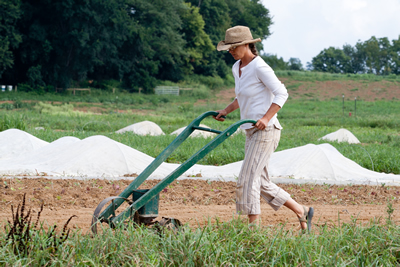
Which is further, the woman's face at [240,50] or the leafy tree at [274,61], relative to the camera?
the leafy tree at [274,61]

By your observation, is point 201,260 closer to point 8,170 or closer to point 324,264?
point 324,264

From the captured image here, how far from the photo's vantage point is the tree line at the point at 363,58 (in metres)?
80.1

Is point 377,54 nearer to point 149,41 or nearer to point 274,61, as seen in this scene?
point 274,61

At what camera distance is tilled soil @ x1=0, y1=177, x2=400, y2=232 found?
14.2 ft

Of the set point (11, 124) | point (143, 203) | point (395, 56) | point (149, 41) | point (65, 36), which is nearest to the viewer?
point (143, 203)

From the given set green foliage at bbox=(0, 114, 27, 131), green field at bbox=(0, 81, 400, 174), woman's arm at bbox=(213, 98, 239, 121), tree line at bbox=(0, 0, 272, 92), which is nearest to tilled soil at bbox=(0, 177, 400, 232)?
woman's arm at bbox=(213, 98, 239, 121)

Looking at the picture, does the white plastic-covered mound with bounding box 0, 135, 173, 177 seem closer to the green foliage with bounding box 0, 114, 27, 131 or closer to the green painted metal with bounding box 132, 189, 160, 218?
the green painted metal with bounding box 132, 189, 160, 218

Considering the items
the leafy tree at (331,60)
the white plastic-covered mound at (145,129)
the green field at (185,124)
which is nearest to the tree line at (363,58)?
the leafy tree at (331,60)

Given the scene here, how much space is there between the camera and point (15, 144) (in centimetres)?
834

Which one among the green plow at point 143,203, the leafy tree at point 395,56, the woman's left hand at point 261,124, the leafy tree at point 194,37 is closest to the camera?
the green plow at point 143,203

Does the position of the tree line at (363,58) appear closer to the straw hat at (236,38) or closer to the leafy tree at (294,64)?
the leafy tree at (294,64)

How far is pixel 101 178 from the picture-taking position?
617cm

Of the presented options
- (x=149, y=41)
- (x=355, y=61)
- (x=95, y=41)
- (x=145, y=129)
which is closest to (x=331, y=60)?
(x=355, y=61)

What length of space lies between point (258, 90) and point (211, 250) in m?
1.35
